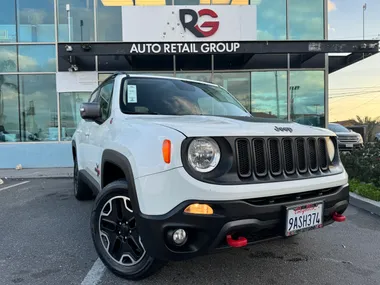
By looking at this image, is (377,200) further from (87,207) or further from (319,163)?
(87,207)

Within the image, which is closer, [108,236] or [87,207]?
[108,236]

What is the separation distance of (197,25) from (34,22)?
5479 millimetres

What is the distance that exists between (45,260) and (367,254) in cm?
327

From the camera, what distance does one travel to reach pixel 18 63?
11023 mm

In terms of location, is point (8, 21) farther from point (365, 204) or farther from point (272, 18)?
point (365, 204)

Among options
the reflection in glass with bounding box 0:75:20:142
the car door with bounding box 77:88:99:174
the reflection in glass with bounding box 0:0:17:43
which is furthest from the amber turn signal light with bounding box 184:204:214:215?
the reflection in glass with bounding box 0:0:17:43

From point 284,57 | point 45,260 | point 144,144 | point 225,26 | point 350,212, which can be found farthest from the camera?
point 284,57

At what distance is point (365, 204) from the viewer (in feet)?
17.2

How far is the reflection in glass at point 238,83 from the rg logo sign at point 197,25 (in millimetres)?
1418

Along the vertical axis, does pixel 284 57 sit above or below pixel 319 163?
above

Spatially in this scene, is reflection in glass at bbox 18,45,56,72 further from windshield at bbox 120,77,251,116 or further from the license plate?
the license plate

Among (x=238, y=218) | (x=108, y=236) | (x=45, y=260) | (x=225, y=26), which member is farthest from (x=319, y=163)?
(x=225, y=26)

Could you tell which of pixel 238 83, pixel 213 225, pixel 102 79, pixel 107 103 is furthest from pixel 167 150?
pixel 102 79

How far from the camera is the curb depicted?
4961 millimetres
